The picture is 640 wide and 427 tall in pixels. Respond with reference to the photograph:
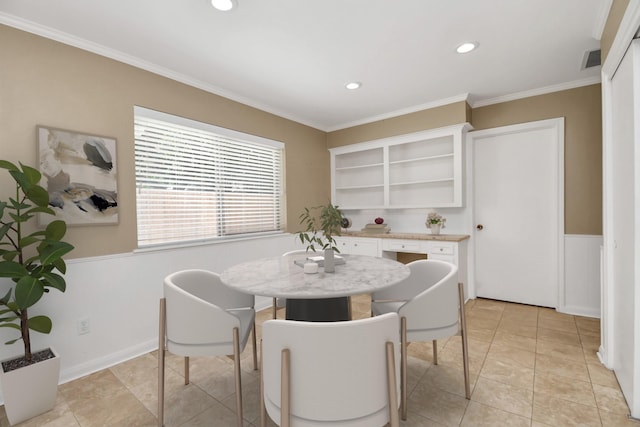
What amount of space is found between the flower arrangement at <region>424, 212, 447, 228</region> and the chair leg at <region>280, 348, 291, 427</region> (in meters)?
3.22

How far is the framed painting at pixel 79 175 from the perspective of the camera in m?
2.07

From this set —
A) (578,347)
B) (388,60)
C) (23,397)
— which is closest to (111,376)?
(23,397)

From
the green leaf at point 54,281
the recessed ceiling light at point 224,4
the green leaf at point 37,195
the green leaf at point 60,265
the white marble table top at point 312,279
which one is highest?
the recessed ceiling light at point 224,4

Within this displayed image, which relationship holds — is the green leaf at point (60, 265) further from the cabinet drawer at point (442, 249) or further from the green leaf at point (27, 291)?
the cabinet drawer at point (442, 249)

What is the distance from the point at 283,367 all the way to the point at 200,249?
2.30 metres

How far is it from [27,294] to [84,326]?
2.31 feet

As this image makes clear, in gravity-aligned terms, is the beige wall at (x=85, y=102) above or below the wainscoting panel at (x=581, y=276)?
above

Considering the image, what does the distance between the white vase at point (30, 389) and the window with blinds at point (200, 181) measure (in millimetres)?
1085

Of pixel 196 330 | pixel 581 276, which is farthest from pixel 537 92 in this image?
pixel 196 330

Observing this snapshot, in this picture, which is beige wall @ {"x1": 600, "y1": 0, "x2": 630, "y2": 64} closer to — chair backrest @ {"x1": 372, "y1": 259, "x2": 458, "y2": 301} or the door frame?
the door frame

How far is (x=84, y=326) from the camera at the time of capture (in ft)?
7.29

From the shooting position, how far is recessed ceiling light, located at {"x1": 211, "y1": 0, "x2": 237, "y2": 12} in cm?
183

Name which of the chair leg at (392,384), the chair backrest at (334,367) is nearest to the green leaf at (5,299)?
the chair backrest at (334,367)

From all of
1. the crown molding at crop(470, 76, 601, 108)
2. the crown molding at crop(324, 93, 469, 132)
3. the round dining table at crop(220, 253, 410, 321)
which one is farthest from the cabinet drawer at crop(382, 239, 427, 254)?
the crown molding at crop(470, 76, 601, 108)
